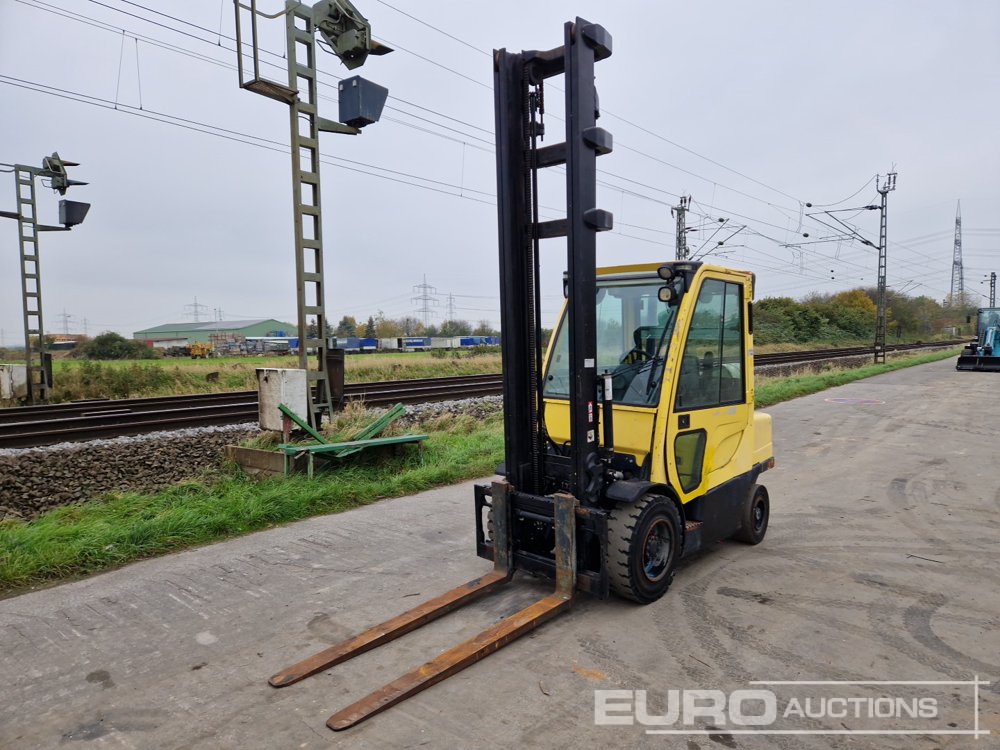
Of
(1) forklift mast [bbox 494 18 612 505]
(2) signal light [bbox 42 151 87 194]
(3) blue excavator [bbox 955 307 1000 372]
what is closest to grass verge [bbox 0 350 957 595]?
(1) forklift mast [bbox 494 18 612 505]

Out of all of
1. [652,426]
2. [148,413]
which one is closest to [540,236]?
[652,426]

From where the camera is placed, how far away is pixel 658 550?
435 centimetres

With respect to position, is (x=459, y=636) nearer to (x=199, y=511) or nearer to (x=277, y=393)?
(x=199, y=511)

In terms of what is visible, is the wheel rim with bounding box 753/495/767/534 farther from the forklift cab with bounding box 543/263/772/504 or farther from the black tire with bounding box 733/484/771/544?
the forklift cab with bounding box 543/263/772/504

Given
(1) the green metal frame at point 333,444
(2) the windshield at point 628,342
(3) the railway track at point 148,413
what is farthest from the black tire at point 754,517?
(3) the railway track at point 148,413

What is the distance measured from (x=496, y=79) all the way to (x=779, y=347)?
1963 inches

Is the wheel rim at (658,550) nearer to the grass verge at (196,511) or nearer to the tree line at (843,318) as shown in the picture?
the grass verge at (196,511)

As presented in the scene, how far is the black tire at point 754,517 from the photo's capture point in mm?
5344

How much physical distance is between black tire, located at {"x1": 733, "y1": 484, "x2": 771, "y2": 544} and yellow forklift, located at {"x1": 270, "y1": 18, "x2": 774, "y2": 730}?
39cm

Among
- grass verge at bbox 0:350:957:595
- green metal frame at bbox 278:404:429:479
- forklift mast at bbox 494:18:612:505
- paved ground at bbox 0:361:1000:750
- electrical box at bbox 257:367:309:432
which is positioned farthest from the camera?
electrical box at bbox 257:367:309:432

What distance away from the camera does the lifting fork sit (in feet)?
10.2

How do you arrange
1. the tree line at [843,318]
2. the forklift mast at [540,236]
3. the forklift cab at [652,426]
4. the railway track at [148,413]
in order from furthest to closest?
the tree line at [843,318], the railway track at [148,413], the forklift cab at [652,426], the forklift mast at [540,236]

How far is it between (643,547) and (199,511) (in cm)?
428

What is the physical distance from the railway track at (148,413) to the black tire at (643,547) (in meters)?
9.96
